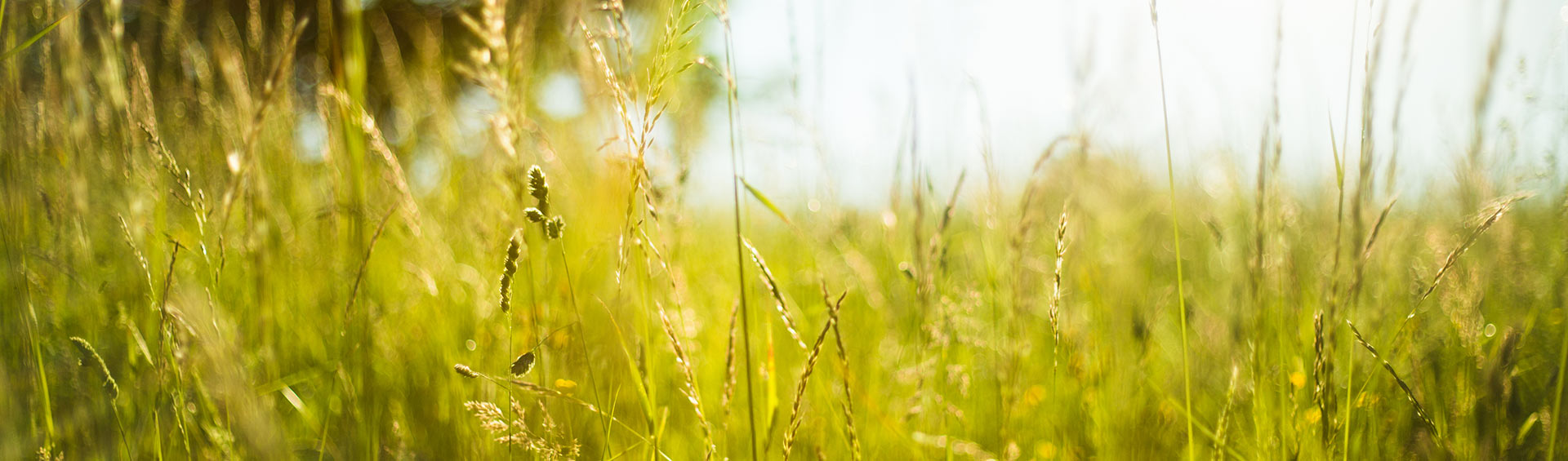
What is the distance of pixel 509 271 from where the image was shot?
69 centimetres

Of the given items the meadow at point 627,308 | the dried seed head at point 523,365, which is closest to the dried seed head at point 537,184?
the meadow at point 627,308

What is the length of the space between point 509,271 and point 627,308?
0.84 metres

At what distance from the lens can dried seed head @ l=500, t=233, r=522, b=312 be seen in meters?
0.68

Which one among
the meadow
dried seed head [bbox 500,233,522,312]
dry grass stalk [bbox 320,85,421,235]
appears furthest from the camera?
dry grass stalk [bbox 320,85,421,235]

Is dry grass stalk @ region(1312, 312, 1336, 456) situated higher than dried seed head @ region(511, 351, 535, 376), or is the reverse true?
dried seed head @ region(511, 351, 535, 376)

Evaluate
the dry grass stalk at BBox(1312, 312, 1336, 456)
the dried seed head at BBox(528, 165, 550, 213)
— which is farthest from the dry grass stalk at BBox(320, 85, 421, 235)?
the dry grass stalk at BBox(1312, 312, 1336, 456)

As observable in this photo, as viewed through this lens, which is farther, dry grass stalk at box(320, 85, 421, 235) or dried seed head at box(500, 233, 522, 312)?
dry grass stalk at box(320, 85, 421, 235)

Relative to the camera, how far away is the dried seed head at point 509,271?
26.9 inches

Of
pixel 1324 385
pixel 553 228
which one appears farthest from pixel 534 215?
pixel 1324 385

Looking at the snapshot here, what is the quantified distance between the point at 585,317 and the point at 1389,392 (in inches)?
70.7

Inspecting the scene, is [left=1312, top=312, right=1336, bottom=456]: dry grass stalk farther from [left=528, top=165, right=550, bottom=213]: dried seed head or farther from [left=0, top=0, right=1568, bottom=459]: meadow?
[left=528, top=165, right=550, bottom=213]: dried seed head

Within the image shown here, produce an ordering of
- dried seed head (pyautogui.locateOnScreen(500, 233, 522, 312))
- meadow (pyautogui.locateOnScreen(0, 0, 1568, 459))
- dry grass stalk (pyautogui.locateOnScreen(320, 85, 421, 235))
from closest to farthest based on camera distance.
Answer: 1. dried seed head (pyautogui.locateOnScreen(500, 233, 522, 312))
2. meadow (pyautogui.locateOnScreen(0, 0, 1568, 459))
3. dry grass stalk (pyautogui.locateOnScreen(320, 85, 421, 235))

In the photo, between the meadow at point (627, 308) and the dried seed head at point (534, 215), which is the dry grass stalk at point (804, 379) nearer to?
the meadow at point (627, 308)

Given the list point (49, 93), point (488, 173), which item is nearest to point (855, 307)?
point (488, 173)
